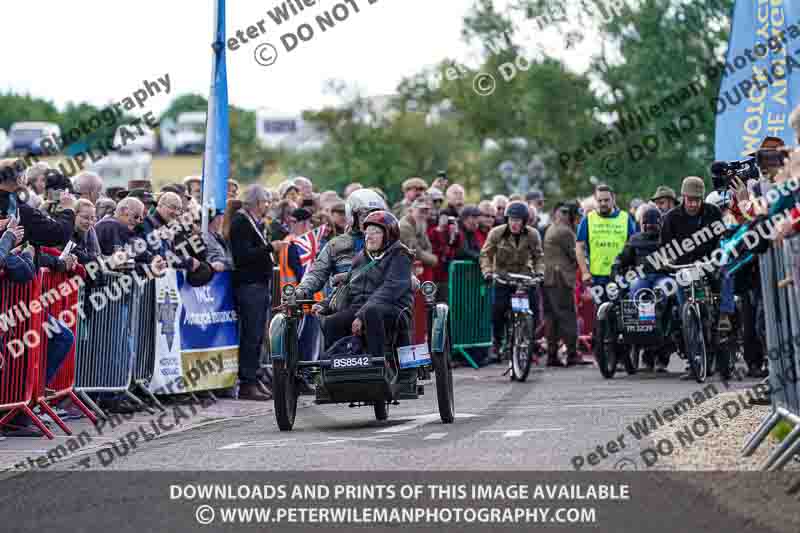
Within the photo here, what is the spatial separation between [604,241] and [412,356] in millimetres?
8474

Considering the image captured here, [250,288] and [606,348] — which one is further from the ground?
[250,288]

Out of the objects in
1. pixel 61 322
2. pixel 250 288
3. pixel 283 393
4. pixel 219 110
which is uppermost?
pixel 219 110

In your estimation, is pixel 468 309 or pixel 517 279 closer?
pixel 517 279

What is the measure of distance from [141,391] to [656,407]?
499 centimetres

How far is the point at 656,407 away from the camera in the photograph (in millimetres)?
14359

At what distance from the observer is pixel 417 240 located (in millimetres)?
21156

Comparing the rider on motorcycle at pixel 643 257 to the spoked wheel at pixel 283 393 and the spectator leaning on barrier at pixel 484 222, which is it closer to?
the spectator leaning on barrier at pixel 484 222

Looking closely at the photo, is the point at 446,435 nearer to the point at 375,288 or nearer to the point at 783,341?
the point at 375,288

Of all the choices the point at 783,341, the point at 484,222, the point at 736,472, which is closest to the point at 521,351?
the point at 484,222

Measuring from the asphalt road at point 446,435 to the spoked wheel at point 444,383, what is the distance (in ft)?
0.48

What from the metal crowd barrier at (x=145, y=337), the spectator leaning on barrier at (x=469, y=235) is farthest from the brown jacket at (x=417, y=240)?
the metal crowd barrier at (x=145, y=337)

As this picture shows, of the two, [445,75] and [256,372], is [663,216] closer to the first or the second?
[256,372]

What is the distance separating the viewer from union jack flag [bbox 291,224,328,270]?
18844 mm

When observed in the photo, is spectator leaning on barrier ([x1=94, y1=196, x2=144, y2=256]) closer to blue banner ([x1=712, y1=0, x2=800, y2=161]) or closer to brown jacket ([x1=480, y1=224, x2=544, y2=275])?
brown jacket ([x1=480, y1=224, x2=544, y2=275])
